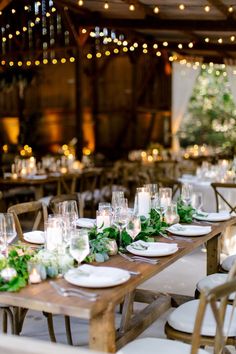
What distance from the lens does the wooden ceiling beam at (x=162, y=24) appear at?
329 inches

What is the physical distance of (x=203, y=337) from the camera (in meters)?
3.02

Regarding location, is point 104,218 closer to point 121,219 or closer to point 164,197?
point 121,219

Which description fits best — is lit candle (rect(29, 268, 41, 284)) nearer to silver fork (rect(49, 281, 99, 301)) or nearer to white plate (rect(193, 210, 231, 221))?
silver fork (rect(49, 281, 99, 301))

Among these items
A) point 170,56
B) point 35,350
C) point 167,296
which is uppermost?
point 170,56

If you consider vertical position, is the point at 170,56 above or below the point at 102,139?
above

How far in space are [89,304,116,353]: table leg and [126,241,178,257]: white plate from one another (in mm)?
696

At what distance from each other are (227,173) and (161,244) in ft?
14.2

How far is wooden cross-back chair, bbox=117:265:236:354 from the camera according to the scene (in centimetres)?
238

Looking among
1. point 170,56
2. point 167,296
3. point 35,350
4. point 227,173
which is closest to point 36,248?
point 167,296

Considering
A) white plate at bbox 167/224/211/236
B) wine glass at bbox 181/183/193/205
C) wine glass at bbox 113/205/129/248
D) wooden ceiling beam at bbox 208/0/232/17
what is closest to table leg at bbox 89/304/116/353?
wine glass at bbox 113/205/129/248

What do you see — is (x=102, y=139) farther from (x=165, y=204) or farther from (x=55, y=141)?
(x=165, y=204)

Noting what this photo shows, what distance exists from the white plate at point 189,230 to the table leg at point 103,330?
1.34m

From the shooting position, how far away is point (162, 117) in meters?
16.0

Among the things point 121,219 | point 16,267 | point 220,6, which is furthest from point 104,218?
point 220,6
